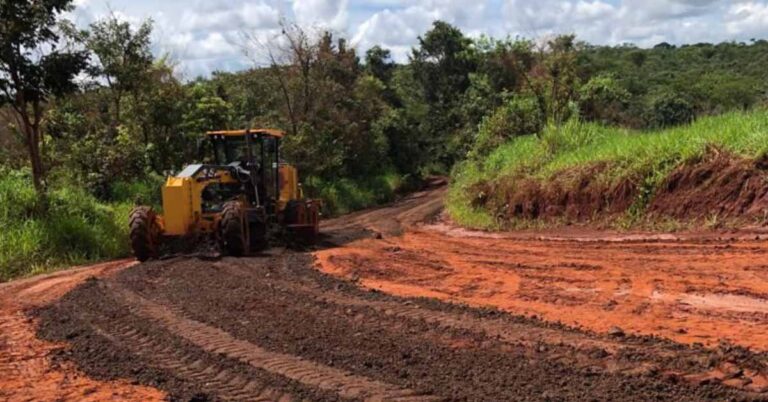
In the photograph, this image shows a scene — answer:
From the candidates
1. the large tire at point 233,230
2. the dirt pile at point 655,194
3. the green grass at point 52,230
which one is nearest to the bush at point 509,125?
the dirt pile at point 655,194

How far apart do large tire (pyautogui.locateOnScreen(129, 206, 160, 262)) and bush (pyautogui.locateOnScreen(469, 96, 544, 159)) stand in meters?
14.1

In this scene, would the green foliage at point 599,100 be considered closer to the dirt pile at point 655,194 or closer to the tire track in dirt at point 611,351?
the dirt pile at point 655,194

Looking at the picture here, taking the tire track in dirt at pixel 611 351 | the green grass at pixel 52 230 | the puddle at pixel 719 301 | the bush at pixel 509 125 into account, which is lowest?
the tire track in dirt at pixel 611 351

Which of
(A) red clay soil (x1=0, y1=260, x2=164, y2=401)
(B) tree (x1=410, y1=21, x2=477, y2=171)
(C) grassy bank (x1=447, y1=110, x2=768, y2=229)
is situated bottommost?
(A) red clay soil (x1=0, y1=260, x2=164, y2=401)

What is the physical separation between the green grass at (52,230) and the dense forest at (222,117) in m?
0.03

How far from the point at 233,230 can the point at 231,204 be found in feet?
1.93

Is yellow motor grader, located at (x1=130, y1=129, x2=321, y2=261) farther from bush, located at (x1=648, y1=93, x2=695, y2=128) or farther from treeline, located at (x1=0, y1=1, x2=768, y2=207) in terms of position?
bush, located at (x1=648, y1=93, x2=695, y2=128)

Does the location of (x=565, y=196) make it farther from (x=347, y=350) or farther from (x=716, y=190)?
(x=347, y=350)

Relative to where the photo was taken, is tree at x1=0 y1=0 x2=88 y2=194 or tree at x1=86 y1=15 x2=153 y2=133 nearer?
tree at x1=0 y1=0 x2=88 y2=194

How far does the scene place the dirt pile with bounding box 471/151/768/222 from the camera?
Answer: 1184 centimetres

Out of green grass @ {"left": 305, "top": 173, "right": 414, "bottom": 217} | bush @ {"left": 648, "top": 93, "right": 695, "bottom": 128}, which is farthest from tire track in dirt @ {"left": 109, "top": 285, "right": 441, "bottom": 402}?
bush @ {"left": 648, "top": 93, "right": 695, "bottom": 128}

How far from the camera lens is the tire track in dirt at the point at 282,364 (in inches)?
199

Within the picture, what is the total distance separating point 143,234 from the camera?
12.3 metres

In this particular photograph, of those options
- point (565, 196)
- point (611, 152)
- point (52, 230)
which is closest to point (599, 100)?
point (611, 152)
